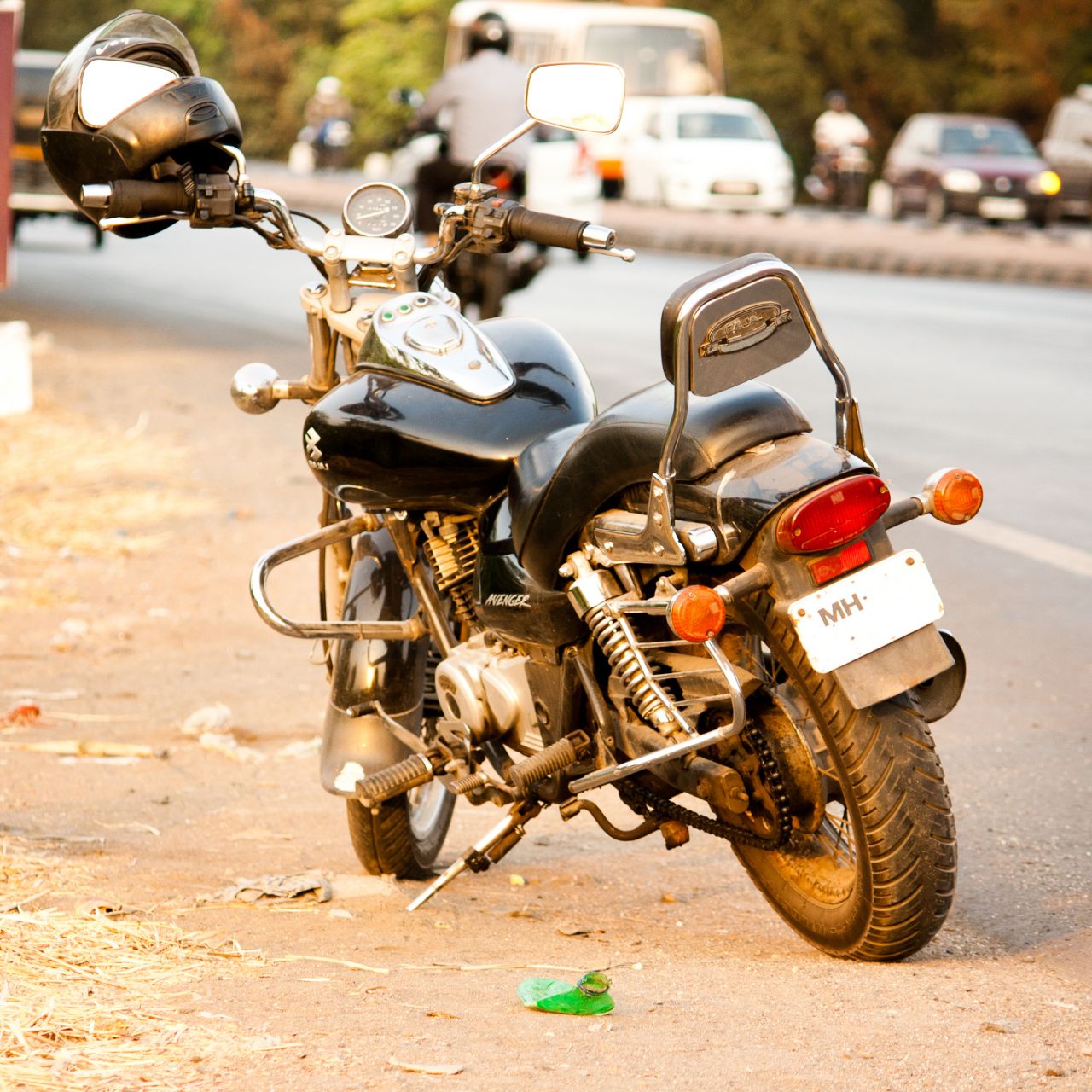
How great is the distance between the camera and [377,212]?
3.96 meters

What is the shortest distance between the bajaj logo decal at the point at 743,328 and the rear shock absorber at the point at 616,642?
19.6 inches

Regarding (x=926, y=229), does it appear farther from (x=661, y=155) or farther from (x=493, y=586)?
(x=493, y=586)

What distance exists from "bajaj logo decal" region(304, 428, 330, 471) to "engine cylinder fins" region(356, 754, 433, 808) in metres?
0.60

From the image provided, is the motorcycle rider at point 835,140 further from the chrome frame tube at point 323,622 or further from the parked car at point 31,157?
the chrome frame tube at point 323,622

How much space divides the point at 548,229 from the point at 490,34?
901 centimetres

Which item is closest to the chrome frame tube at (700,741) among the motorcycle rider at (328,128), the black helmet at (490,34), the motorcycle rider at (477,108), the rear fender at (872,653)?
the rear fender at (872,653)

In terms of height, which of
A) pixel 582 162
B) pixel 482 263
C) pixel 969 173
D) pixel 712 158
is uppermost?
pixel 482 263

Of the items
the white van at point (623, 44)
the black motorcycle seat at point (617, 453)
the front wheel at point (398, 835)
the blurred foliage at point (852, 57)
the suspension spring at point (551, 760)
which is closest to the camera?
the black motorcycle seat at point (617, 453)

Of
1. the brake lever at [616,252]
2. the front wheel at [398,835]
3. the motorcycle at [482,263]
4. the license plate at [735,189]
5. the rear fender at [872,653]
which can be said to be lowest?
the license plate at [735,189]

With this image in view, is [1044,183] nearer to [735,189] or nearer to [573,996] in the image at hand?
[735,189]

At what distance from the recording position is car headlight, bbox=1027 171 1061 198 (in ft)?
96.4

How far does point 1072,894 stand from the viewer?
401 centimetres

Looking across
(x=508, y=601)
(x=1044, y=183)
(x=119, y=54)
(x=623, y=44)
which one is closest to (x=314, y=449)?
(x=508, y=601)

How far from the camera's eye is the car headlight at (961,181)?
1169 inches
